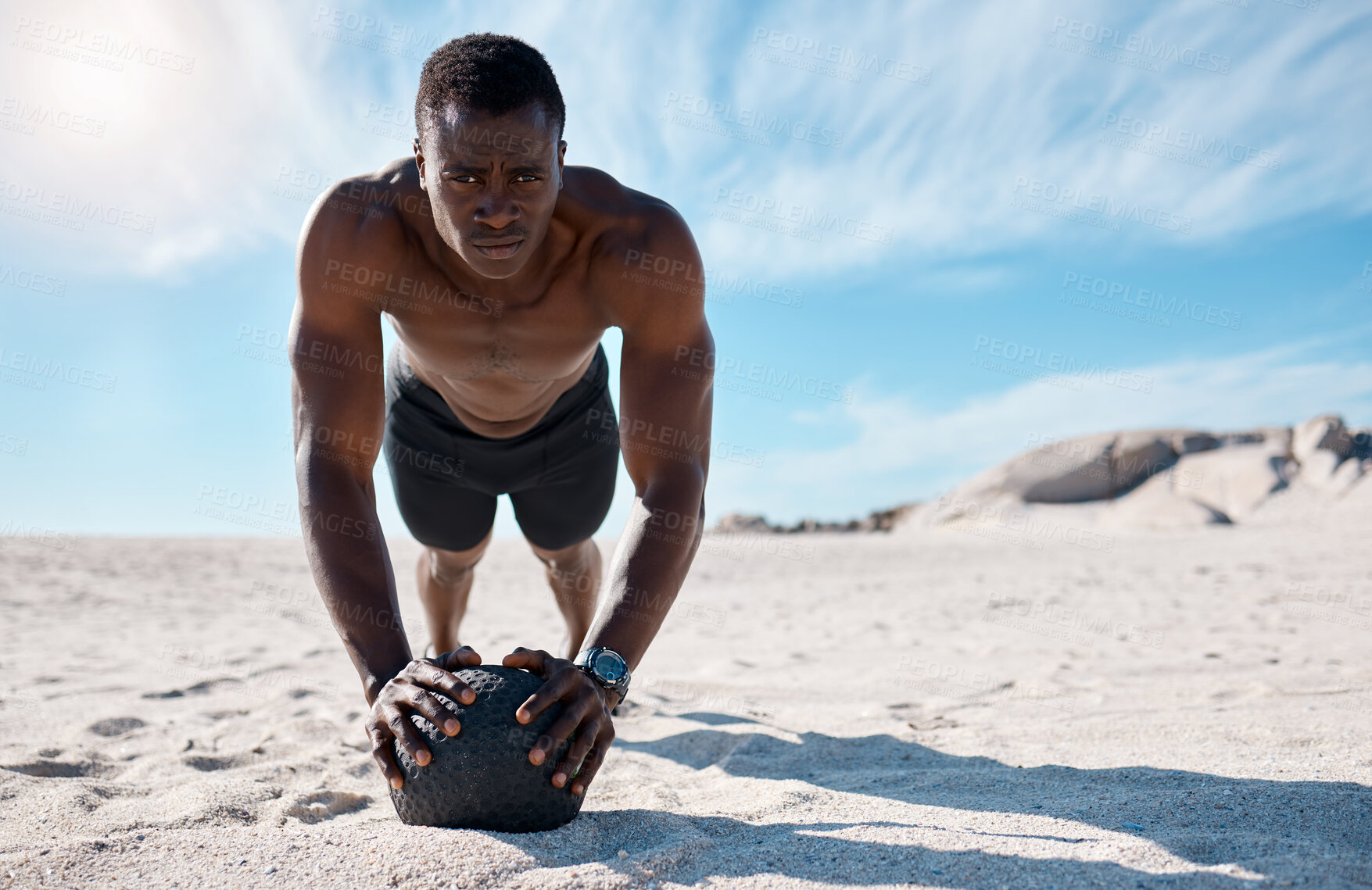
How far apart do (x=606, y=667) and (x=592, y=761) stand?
215mm

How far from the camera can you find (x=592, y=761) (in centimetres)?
192

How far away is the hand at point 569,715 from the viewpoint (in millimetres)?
1822

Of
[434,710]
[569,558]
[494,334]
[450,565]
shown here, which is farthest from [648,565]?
[450,565]

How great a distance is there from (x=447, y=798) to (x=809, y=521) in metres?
18.2

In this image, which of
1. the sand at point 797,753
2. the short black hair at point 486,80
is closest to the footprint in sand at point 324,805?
the sand at point 797,753

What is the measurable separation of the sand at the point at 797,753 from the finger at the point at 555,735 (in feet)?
0.60

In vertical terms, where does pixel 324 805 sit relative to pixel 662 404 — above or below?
below

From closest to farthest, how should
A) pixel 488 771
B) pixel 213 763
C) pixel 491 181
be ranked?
pixel 488 771, pixel 491 181, pixel 213 763

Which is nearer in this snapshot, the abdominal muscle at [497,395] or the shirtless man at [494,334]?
the shirtless man at [494,334]

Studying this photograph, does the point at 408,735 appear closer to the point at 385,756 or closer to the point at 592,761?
the point at 385,756

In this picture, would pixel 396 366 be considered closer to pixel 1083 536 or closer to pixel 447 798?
pixel 447 798

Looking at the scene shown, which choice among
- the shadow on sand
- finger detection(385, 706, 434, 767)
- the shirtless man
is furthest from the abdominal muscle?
the shadow on sand

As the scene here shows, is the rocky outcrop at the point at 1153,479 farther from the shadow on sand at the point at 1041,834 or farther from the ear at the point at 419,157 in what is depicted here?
the ear at the point at 419,157

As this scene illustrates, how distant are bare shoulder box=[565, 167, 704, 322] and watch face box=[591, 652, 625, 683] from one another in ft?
3.49
